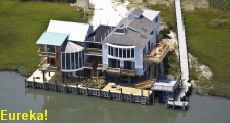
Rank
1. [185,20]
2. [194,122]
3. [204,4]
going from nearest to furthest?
[194,122], [185,20], [204,4]

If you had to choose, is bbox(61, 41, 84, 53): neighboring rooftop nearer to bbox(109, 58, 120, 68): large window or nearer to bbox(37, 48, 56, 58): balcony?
bbox(37, 48, 56, 58): balcony

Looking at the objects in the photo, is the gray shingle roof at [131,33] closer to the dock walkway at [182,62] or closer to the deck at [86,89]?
the deck at [86,89]

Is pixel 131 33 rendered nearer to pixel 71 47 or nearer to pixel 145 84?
pixel 145 84

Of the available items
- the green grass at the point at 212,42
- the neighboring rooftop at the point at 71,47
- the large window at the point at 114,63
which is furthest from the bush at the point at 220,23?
the neighboring rooftop at the point at 71,47

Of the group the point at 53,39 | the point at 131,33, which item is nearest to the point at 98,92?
the point at 131,33

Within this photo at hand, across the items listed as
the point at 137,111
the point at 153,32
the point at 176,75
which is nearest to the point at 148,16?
the point at 153,32

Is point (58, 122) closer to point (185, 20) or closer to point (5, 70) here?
point (5, 70)
